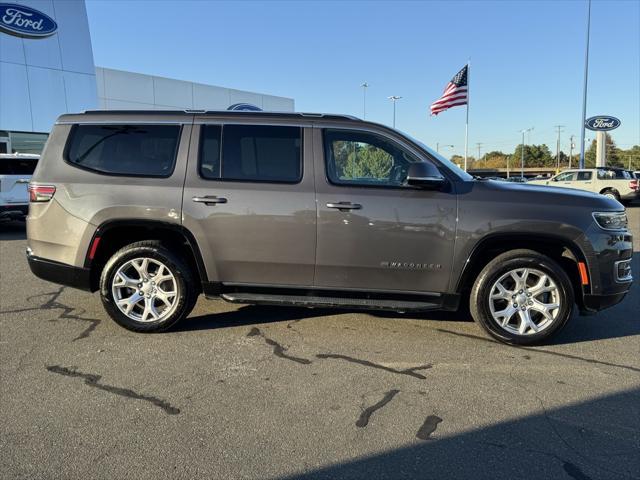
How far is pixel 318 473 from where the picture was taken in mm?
2494

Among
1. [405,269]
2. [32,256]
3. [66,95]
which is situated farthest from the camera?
[66,95]

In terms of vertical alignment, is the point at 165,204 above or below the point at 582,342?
above

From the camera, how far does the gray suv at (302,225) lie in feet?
13.8

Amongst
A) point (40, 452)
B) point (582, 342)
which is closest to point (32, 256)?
point (40, 452)

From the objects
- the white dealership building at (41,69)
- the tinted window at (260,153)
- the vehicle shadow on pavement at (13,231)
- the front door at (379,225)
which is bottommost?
the vehicle shadow on pavement at (13,231)

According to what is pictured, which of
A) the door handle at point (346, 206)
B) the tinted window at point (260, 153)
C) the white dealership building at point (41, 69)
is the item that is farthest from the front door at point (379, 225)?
the white dealership building at point (41, 69)

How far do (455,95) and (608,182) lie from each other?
841 centimetres

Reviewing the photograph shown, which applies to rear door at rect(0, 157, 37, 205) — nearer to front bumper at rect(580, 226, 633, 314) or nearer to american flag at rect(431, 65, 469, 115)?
front bumper at rect(580, 226, 633, 314)

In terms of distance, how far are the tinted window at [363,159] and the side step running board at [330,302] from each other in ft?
3.50

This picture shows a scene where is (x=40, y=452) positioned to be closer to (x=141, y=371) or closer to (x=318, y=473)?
(x=141, y=371)

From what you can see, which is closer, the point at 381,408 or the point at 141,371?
the point at 381,408

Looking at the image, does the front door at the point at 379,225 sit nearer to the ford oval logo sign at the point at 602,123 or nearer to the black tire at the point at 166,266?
the black tire at the point at 166,266

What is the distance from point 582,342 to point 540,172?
97612mm

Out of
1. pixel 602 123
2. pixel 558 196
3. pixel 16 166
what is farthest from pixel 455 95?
pixel 558 196
